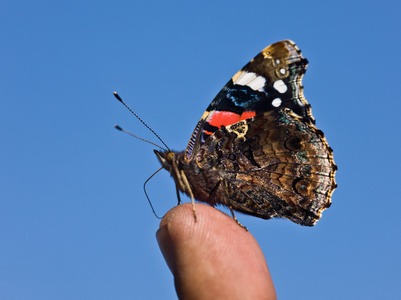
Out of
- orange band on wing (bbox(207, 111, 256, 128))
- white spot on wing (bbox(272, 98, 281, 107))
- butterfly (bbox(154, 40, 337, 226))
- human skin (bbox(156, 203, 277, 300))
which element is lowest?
human skin (bbox(156, 203, 277, 300))

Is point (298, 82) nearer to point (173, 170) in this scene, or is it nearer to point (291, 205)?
point (291, 205)

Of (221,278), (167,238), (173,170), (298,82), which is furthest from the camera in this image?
(298,82)

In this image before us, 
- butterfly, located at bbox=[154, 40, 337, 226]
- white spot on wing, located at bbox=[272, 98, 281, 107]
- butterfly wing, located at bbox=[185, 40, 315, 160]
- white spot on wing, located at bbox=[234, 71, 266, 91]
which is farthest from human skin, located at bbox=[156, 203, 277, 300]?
white spot on wing, located at bbox=[234, 71, 266, 91]

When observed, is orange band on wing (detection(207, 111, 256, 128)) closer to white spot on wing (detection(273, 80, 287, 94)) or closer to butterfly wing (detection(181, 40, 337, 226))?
butterfly wing (detection(181, 40, 337, 226))

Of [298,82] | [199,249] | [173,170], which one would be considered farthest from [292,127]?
[199,249]

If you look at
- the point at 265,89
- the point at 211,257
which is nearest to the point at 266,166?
the point at 265,89

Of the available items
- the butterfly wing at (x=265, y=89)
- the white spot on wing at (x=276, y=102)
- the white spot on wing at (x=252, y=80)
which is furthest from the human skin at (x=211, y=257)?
the white spot on wing at (x=252, y=80)

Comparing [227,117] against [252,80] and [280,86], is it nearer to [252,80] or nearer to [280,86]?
[252,80]
